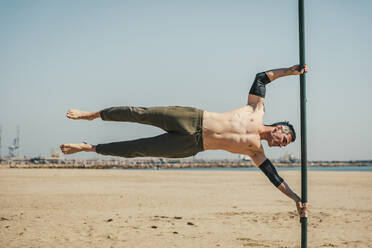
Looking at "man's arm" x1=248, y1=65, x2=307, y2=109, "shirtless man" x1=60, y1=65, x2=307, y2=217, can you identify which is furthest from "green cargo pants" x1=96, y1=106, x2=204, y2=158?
"man's arm" x1=248, y1=65, x2=307, y2=109

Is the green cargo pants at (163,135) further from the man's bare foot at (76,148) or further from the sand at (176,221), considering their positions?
the sand at (176,221)

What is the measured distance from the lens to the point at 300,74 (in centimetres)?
584

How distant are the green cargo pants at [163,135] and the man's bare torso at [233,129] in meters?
0.12

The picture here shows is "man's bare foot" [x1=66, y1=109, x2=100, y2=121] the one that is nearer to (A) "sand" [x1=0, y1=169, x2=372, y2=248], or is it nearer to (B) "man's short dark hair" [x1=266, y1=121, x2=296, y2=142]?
(B) "man's short dark hair" [x1=266, y1=121, x2=296, y2=142]

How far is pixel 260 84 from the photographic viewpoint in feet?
18.5

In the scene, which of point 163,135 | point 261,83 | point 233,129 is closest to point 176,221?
point 163,135

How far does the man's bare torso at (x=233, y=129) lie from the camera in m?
5.37

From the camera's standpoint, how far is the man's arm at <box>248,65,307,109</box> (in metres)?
5.65

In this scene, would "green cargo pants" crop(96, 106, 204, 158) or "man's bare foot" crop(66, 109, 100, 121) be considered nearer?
"green cargo pants" crop(96, 106, 204, 158)

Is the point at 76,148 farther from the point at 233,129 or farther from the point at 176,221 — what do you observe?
the point at 176,221

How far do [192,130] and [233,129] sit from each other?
1.84 feet

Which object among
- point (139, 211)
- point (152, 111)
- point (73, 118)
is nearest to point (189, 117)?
point (152, 111)

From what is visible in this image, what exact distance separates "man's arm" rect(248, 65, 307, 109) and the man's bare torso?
0.13 m

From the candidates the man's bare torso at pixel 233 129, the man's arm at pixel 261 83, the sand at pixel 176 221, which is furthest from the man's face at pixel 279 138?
the sand at pixel 176 221
